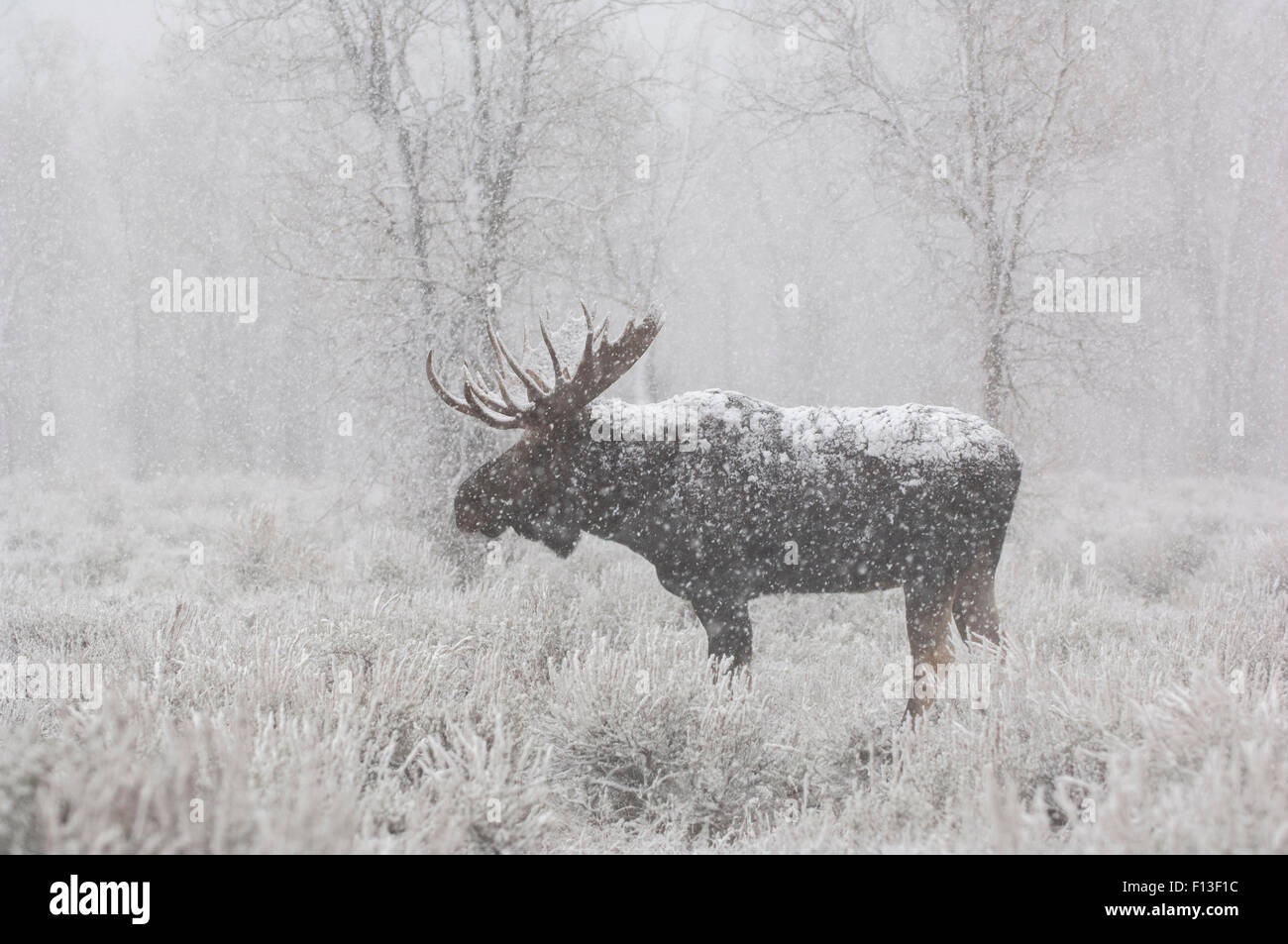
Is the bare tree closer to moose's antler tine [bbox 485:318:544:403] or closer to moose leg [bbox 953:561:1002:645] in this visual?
moose leg [bbox 953:561:1002:645]

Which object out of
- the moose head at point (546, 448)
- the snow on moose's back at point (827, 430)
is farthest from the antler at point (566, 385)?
the snow on moose's back at point (827, 430)

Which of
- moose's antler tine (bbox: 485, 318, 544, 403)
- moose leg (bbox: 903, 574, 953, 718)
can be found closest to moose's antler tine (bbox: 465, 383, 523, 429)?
moose's antler tine (bbox: 485, 318, 544, 403)

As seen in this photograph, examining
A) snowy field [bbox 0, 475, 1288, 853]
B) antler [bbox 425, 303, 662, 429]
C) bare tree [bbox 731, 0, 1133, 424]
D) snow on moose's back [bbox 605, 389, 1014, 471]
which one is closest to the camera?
snowy field [bbox 0, 475, 1288, 853]

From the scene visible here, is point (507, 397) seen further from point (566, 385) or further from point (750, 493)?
point (750, 493)

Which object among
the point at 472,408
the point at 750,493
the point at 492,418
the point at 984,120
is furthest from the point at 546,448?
the point at 984,120

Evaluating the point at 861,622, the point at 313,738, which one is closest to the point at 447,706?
the point at 313,738

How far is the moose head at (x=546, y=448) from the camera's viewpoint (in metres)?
3.84

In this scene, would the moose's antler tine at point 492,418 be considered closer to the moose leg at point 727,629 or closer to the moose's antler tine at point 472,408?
the moose's antler tine at point 472,408

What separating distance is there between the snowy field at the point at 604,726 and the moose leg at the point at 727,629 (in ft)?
0.67

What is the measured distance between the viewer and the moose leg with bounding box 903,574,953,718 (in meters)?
3.72

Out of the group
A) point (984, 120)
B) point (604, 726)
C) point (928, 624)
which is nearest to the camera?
point (604, 726)

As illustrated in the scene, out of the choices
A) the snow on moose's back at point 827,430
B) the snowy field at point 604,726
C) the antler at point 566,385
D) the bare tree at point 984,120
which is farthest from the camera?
the bare tree at point 984,120

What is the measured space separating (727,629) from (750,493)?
2.14ft

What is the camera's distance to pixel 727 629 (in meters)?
3.76
